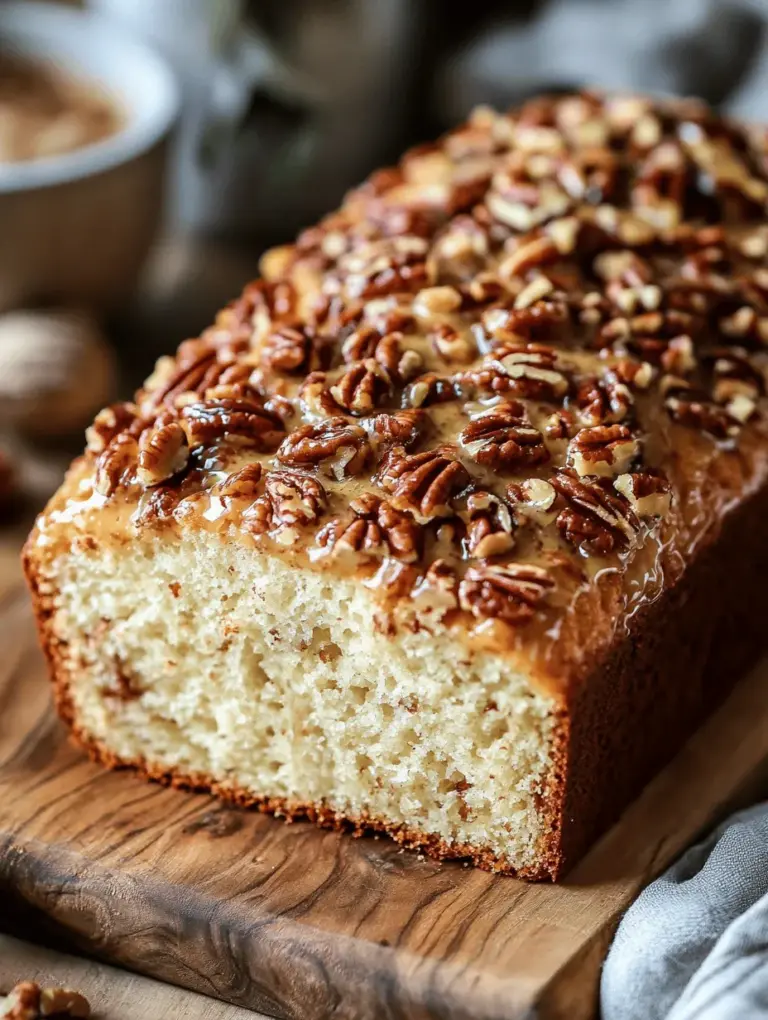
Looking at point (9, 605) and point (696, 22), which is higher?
point (696, 22)

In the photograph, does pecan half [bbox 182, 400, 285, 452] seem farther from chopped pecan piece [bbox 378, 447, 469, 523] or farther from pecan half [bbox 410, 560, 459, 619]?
pecan half [bbox 410, 560, 459, 619]

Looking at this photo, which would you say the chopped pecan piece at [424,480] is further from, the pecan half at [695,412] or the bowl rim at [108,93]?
the bowl rim at [108,93]

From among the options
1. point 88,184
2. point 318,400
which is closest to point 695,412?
point 318,400

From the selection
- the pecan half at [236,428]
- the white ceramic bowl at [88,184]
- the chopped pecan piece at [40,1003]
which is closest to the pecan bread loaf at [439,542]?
the pecan half at [236,428]

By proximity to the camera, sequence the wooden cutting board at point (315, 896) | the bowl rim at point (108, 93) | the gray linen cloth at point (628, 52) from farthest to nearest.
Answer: the gray linen cloth at point (628, 52), the bowl rim at point (108, 93), the wooden cutting board at point (315, 896)

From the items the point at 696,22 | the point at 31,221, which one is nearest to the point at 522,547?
the point at 31,221

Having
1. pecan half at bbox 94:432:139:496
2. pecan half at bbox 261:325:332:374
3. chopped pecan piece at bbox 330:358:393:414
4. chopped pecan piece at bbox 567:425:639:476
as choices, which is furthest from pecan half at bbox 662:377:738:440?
pecan half at bbox 94:432:139:496

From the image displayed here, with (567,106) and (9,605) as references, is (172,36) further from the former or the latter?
(9,605)
